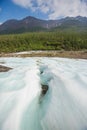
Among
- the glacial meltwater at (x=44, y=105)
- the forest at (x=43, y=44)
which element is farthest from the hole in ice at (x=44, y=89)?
the forest at (x=43, y=44)

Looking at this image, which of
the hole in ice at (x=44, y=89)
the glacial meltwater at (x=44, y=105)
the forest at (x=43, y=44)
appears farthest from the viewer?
the forest at (x=43, y=44)

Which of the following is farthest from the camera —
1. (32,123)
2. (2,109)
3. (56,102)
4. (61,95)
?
(61,95)

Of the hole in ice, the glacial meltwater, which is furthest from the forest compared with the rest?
the glacial meltwater

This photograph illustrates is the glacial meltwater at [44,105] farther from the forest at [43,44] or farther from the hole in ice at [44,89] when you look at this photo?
the forest at [43,44]

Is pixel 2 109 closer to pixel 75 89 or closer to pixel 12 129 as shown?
pixel 12 129

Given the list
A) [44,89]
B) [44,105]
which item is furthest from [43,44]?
[44,105]

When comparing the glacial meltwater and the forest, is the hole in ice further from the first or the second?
the forest

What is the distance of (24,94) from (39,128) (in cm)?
345

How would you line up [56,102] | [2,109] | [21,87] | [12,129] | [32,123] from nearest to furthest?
[12,129] → [32,123] → [2,109] → [56,102] → [21,87]

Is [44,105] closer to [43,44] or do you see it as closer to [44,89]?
[44,89]

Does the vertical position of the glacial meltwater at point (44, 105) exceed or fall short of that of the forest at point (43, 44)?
it exceeds it

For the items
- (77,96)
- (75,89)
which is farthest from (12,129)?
(75,89)

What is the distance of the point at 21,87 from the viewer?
1260 cm

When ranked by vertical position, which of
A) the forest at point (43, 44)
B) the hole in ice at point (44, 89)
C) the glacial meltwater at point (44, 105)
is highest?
the glacial meltwater at point (44, 105)
